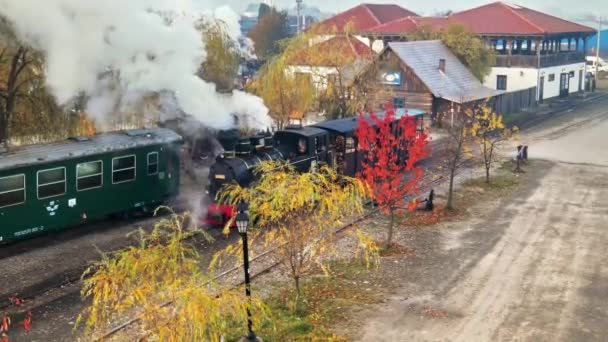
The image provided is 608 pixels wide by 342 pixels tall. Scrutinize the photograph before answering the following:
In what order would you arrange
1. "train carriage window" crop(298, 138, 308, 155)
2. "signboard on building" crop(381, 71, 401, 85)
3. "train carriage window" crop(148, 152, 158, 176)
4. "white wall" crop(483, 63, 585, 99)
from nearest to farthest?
"train carriage window" crop(148, 152, 158, 176) → "train carriage window" crop(298, 138, 308, 155) → "signboard on building" crop(381, 71, 401, 85) → "white wall" crop(483, 63, 585, 99)

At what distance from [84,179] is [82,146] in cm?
103

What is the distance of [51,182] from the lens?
18.8m

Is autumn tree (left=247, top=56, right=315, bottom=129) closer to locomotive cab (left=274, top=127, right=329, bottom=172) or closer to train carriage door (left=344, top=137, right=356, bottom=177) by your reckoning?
train carriage door (left=344, top=137, right=356, bottom=177)

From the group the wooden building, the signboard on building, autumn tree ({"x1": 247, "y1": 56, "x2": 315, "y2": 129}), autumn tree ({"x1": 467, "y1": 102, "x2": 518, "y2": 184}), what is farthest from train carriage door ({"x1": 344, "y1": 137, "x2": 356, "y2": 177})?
the signboard on building

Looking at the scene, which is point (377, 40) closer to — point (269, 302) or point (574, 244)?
point (574, 244)

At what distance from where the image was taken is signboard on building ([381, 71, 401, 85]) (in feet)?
146

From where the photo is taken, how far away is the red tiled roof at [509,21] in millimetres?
53250

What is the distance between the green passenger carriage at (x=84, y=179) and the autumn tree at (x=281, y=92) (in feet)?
36.9

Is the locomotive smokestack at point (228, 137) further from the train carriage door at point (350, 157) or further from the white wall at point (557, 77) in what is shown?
the white wall at point (557, 77)

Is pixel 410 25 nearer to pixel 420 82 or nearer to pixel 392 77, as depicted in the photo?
pixel 392 77

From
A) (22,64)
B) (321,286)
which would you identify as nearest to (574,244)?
(321,286)

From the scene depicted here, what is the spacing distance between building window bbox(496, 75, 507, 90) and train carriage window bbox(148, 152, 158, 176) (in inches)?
1557

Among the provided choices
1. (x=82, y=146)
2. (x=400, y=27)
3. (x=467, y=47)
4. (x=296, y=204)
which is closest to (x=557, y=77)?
(x=467, y=47)

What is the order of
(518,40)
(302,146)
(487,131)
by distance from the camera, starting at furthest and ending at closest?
(518,40)
(487,131)
(302,146)
